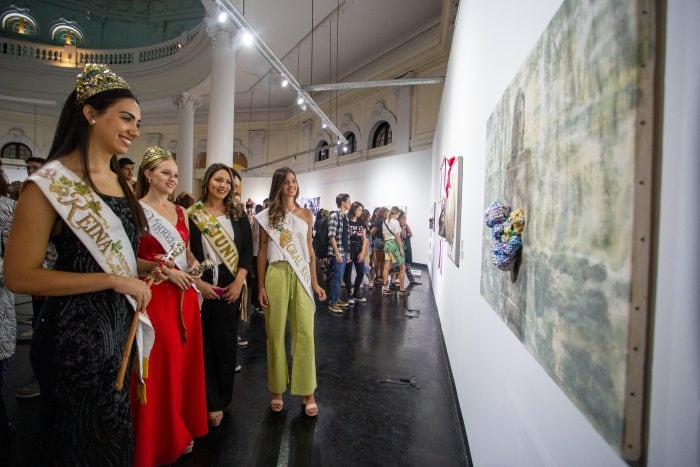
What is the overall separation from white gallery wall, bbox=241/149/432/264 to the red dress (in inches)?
358

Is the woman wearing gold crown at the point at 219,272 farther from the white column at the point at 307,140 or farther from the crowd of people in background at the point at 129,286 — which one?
the white column at the point at 307,140

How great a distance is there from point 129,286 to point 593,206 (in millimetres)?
1379

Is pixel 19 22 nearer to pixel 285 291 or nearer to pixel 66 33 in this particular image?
pixel 66 33

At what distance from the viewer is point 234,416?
7.84 ft

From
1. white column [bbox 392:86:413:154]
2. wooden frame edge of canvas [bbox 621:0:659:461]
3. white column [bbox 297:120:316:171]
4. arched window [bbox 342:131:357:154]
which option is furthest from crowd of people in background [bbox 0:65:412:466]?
white column [bbox 297:120:316:171]

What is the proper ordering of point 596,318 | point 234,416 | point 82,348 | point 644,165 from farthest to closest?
point 234,416
point 82,348
point 596,318
point 644,165

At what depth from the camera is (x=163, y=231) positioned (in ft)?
5.84

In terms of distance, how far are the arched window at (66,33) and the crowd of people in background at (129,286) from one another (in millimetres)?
18673

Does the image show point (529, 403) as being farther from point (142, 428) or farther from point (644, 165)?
point (142, 428)

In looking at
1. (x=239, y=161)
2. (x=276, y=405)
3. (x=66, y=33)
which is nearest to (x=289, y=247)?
(x=276, y=405)

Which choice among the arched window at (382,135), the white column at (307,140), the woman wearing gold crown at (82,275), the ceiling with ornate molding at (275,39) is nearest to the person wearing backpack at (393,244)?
the ceiling with ornate molding at (275,39)

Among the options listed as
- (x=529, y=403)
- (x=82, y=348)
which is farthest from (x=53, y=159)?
(x=529, y=403)

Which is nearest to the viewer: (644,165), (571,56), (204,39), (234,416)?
(644,165)

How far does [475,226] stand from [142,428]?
2.25 meters
